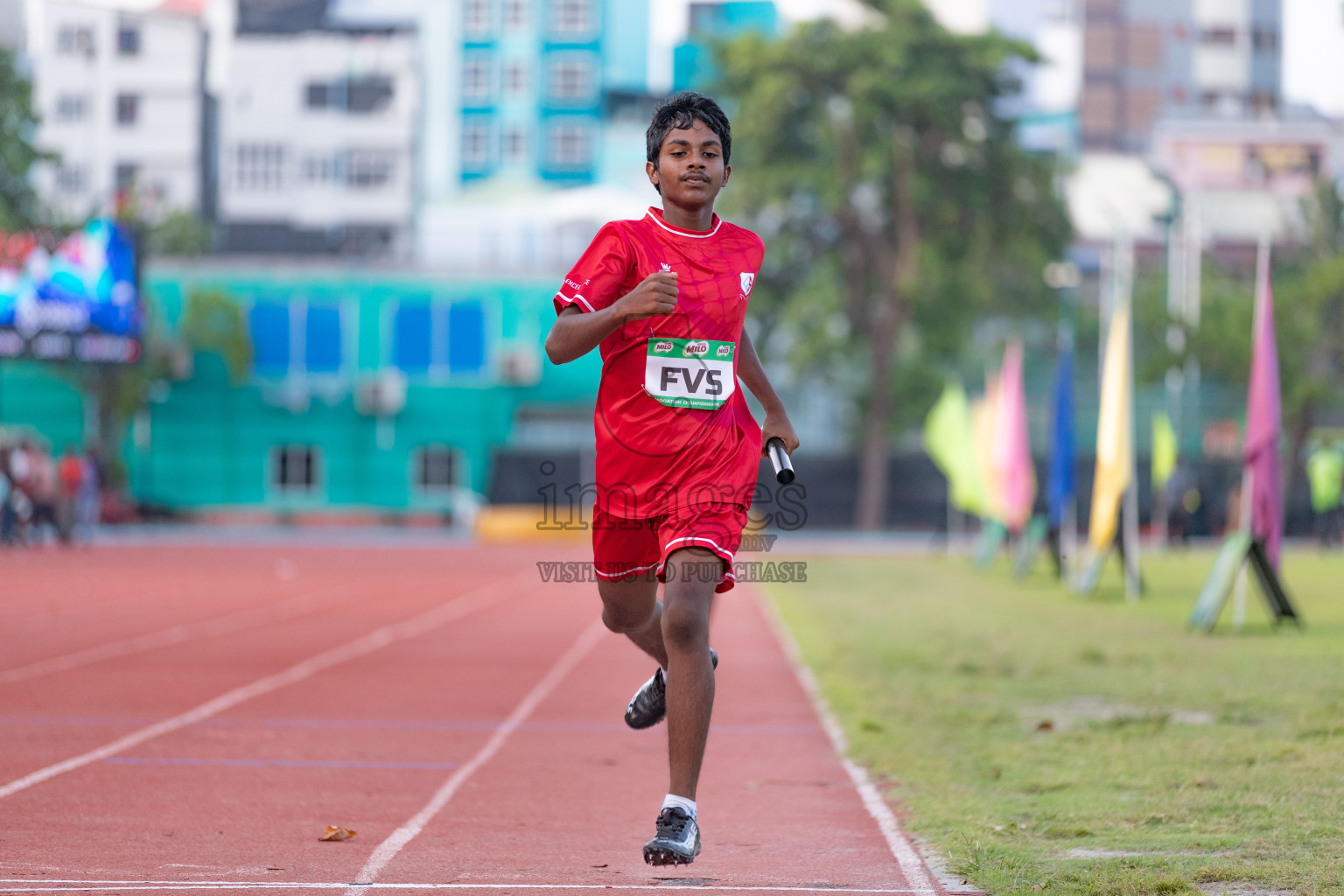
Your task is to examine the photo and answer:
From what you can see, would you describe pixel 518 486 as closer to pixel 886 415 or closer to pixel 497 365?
pixel 497 365

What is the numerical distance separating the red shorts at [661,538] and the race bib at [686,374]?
30 cm

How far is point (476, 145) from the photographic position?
60062mm

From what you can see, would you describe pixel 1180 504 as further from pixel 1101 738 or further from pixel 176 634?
pixel 1101 738

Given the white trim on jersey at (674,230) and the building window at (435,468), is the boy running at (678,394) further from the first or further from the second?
the building window at (435,468)

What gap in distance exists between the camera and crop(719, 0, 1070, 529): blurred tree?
41.2m

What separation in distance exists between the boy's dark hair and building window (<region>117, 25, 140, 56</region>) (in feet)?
170

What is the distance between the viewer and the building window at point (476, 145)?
2357 inches

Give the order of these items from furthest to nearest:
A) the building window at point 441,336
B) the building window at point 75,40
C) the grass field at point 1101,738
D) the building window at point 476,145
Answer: the building window at point 476,145
the building window at point 75,40
the building window at point 441,336
the grass field at point 1101,738

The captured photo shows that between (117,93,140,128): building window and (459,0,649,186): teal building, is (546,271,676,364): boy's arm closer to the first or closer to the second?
(117,93,140,128): building window

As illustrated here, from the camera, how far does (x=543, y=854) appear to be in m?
5.40

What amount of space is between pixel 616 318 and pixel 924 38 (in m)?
38.2

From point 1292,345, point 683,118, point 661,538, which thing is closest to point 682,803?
point 661,538

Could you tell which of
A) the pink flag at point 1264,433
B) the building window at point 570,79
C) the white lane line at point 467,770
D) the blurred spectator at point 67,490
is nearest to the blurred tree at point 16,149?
the blurred spectator at point 67,490

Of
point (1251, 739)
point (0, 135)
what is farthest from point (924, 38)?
point (1251, 739)
